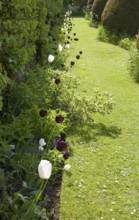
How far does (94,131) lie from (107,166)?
126cm

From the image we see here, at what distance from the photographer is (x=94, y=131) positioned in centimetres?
660

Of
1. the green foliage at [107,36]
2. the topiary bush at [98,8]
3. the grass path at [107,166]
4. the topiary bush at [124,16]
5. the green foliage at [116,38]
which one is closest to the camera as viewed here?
the grass path at [107,166]

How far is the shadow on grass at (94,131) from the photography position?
20.7 ft

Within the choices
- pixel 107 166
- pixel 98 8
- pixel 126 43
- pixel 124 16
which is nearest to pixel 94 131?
pixel 107 166

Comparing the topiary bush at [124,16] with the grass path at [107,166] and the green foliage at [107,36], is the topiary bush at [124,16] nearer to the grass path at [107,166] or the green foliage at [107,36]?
the green foliage at [107,36]

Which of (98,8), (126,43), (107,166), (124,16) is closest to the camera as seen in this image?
(107,166)

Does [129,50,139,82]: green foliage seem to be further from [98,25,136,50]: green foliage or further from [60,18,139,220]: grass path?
[98,25,136,50]: green foliage

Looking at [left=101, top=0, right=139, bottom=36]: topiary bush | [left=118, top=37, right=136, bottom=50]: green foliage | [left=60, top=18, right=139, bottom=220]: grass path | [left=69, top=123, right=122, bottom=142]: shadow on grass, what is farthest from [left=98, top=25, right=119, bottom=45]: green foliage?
[left=69, top=123, right=122, bottom=142]: shadow on grass

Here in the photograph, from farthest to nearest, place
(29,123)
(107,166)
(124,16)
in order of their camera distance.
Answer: (124,16)
(107,166)
(29,123)

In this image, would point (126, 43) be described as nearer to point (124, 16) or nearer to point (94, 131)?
point (124, 16)

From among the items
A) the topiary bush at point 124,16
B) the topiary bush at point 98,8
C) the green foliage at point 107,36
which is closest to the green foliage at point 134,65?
the topiary bush at point 124,16

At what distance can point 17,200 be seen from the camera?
3566 mm

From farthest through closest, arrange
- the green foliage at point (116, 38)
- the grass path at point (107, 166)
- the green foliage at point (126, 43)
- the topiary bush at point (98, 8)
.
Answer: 1. the topiary bush at point (98, 8)
2. the green foliage at point (116, 38)
3. the green foliage at point (126, 43)
4. the grass path at point (107, 166)

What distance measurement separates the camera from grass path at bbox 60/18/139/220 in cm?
442
